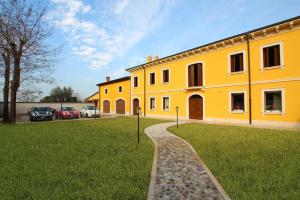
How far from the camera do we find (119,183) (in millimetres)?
4352

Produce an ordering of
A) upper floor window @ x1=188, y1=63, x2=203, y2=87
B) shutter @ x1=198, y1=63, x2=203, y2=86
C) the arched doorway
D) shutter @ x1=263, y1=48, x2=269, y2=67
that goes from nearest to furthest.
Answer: shutter @ x1=263, y1=48, x2=269, y2=67
shutter @ x1=198, y1=63, x2=203, y2=86
upper floor window @ x1=188, y1=63, x2=203, y2=87
the arched doorway

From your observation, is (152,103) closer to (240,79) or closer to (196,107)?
(196,107)

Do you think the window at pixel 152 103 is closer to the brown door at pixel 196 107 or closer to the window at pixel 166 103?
the window at pixel 166 103

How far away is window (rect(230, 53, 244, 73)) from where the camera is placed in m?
16.1

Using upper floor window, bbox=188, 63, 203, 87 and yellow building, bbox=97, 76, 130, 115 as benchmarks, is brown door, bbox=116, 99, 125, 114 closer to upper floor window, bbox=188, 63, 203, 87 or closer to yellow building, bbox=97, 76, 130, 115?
yellow building, bbox=97, 76, 130, 115

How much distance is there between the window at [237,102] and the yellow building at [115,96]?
15.8m

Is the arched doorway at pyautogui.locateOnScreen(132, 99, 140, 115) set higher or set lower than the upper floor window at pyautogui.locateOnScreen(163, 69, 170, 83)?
lower

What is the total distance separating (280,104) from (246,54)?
13.9 ft

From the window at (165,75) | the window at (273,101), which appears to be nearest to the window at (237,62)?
the window at (273,101)

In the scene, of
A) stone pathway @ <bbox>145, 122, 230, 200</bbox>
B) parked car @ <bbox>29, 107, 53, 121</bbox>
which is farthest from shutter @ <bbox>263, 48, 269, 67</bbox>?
parked car @ <bbox>29, 107, 53, 121</bbox>

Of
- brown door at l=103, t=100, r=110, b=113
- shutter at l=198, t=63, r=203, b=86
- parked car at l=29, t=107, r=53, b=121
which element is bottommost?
parked car at l=29, t=107, r=53, b=121

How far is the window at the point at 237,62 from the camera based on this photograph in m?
16.1

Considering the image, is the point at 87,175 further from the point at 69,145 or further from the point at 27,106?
the point at 27,106

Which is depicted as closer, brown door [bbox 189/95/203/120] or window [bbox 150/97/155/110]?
brown door [bbox 189/95/203/120]
